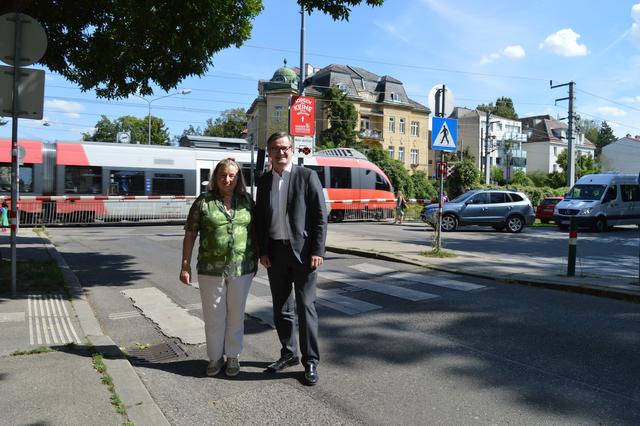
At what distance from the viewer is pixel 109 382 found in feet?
12.4

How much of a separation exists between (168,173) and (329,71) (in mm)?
40461

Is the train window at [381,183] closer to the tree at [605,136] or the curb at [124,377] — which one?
the curb at [124,377]

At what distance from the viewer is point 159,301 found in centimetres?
704

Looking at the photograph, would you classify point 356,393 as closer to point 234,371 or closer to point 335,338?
point 234,371

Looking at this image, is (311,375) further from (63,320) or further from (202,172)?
(202,172)

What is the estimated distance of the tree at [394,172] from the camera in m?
49.9

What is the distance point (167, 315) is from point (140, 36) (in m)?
5.42

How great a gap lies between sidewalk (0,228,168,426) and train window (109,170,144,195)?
649 inches

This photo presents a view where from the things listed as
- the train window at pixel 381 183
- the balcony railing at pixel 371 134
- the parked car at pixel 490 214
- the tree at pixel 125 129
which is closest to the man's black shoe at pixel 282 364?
the parked car at pixel 490 214

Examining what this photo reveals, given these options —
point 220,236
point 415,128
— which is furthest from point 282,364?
point 415,128

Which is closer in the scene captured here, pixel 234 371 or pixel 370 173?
pixel 234 371

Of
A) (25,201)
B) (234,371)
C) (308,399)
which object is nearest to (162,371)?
(234,371)

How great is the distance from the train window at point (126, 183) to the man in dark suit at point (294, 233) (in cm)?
1944

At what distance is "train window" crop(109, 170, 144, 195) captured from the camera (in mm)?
21797
